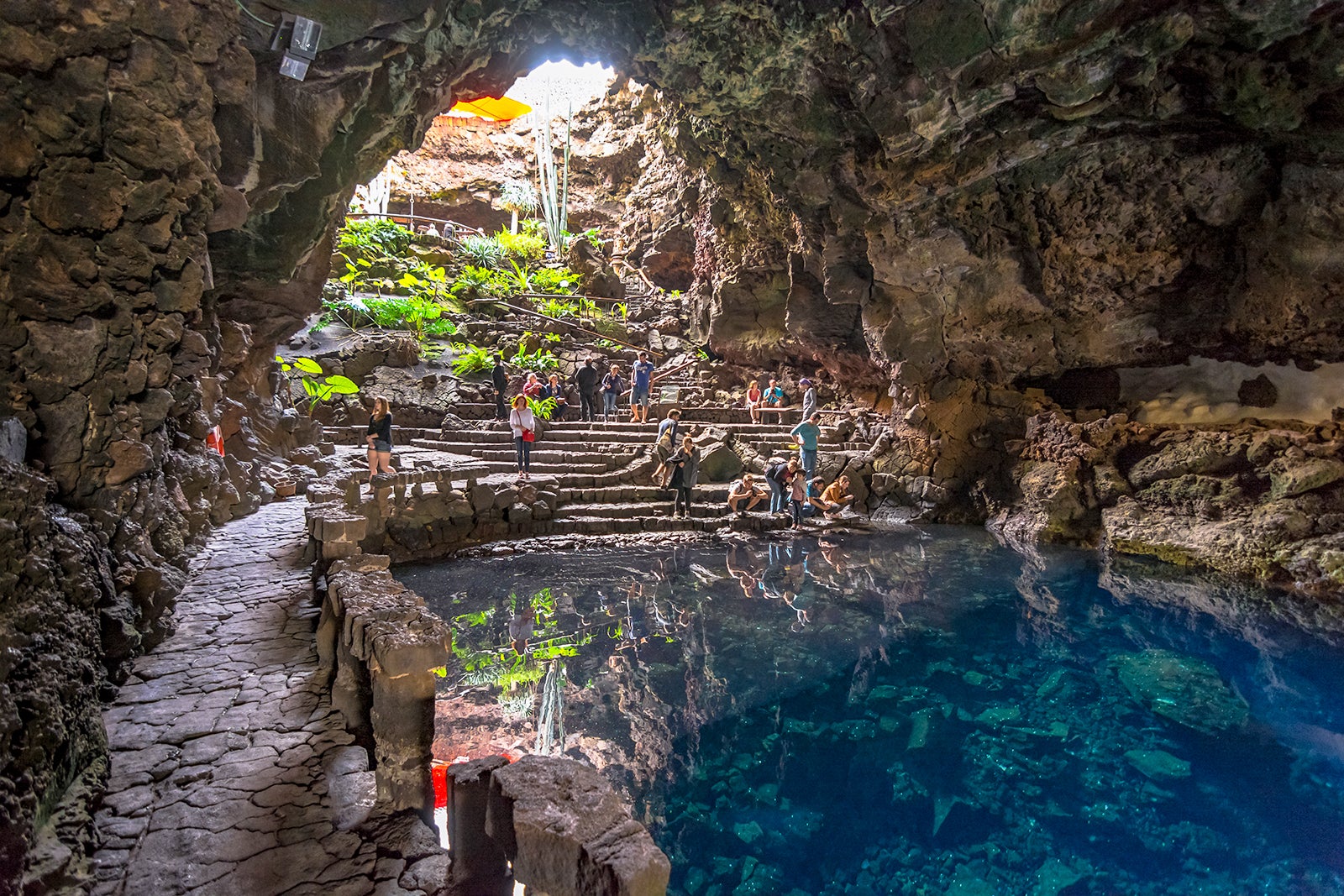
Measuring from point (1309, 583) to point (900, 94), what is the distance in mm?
9333

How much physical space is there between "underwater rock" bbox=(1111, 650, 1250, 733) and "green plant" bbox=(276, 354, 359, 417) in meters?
15.8

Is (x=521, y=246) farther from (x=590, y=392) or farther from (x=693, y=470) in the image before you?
(x=693, y=470)

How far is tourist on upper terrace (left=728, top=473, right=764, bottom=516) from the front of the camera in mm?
12570

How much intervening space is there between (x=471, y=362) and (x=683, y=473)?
379 inches

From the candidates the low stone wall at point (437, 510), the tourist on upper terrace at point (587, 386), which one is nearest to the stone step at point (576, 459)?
the low stone wall at point (437, 510)

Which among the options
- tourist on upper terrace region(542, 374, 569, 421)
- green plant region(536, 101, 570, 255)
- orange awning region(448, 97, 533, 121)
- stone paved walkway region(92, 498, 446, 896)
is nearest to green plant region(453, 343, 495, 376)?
tourist on upper terrace region(542, 374, 569, 421)

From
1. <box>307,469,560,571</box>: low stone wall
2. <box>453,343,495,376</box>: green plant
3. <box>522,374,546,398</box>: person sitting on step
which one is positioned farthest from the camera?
<box>453,343,495,376</box>: green plant

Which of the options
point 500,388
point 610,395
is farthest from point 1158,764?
point 500,388

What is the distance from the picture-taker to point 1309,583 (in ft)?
29.2

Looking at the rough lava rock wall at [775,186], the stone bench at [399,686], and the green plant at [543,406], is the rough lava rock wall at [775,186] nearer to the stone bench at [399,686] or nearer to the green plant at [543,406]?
the stone bench at [399,686]

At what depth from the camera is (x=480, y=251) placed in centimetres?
2427

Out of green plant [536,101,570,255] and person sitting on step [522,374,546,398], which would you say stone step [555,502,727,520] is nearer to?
person sitting on step [522,374,546,398]

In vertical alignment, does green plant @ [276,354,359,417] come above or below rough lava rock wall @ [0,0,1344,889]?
below

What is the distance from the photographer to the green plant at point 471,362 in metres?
18.5
